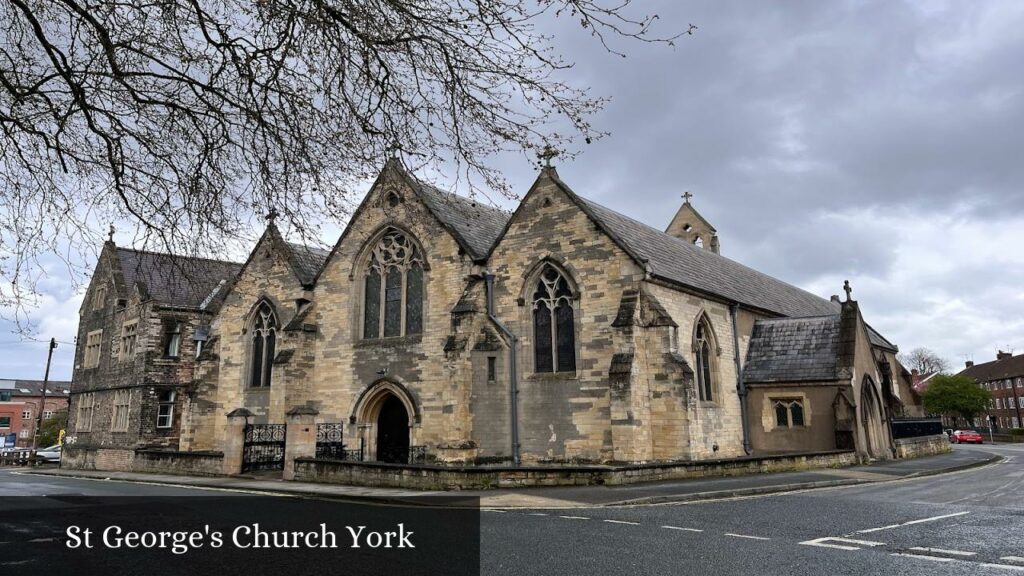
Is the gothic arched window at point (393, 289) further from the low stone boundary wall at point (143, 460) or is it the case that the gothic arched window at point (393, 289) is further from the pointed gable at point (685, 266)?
the low stone boundary wall at point (143, 460)

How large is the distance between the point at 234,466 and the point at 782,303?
25789mm

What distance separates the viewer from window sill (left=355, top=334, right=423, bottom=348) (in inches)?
900

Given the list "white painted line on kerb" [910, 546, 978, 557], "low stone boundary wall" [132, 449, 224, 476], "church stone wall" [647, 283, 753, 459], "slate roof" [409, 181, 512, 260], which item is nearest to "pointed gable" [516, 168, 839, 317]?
"church stone wall" [647, 283, 753, 459]

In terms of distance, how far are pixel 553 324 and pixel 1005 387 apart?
97838 mm

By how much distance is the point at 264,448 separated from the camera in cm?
2306

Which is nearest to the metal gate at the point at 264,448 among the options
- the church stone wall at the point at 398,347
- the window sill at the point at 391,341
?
the church stone wall at the point at 398,347

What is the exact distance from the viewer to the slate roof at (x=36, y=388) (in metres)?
89.3

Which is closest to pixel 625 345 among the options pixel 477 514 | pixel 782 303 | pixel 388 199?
pixel 477 514

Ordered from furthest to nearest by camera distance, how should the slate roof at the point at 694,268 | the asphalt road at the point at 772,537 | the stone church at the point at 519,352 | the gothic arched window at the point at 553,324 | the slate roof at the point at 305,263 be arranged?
the slate roof at the point at 305,263 < the slate roof at the point at 694,268 < the gothic arched window at the point at 553,324 < the stone church at the point at 519,352 < the asphalt road at the point at 772,537

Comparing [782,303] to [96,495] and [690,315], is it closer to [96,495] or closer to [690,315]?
[690,315]

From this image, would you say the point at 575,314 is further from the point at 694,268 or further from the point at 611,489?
the point at 694,268

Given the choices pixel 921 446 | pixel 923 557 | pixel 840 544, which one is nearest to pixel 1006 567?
pixel 923 557

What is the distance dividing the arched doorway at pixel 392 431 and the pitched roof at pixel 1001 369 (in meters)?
86.2

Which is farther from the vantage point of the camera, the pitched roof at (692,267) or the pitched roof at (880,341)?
the pitched roof at (880,341)
